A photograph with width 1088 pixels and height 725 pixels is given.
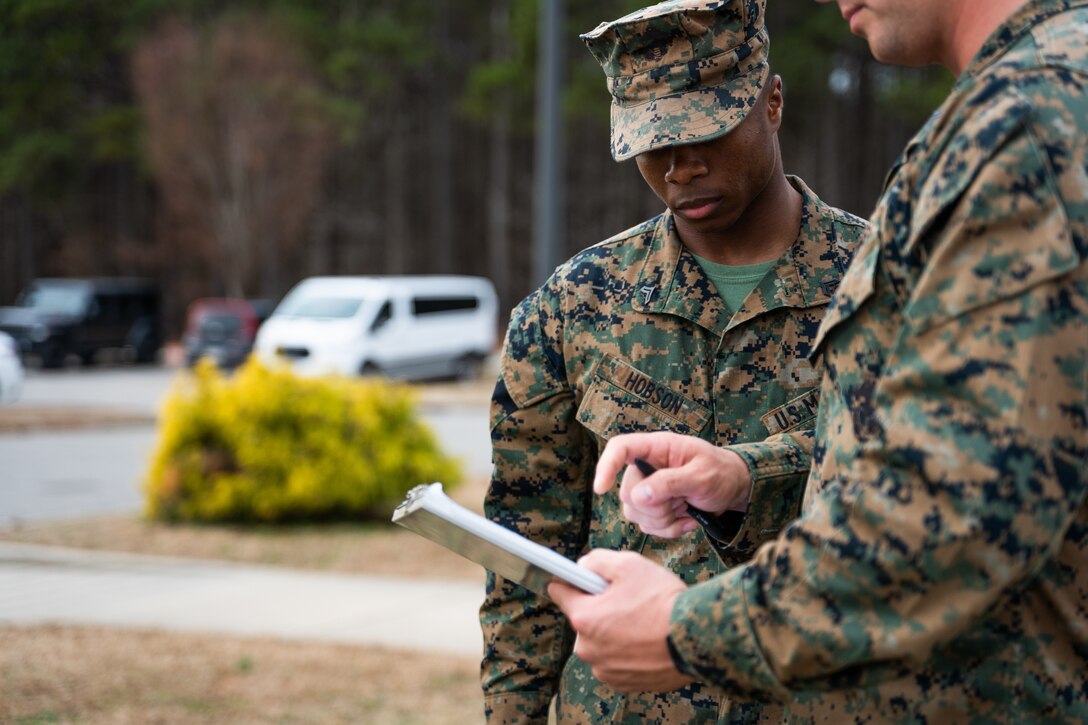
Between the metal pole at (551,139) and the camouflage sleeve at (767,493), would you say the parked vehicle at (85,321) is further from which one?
the camouflage sleeve at (767,493)

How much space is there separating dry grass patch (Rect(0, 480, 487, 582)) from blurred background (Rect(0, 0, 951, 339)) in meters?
17.0

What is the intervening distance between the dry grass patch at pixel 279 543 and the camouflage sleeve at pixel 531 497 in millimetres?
5331

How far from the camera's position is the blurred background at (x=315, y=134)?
29.7m

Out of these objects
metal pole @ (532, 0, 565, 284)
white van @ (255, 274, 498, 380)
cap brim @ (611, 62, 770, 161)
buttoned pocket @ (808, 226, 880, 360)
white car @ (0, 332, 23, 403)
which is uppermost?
cap brim @ (611, 62, 770, 161)

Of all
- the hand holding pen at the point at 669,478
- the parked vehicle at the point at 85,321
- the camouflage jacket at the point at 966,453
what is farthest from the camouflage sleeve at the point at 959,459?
the parked vehicle at the point at 85,321

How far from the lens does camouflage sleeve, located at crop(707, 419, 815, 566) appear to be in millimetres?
1965

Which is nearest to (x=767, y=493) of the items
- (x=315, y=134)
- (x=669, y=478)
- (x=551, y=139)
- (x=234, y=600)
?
(x=669, y=478)

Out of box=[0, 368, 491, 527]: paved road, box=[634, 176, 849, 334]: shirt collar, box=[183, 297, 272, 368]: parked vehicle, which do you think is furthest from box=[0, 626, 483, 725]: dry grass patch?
box=[183, 297, 272, 368]: parked vehicle

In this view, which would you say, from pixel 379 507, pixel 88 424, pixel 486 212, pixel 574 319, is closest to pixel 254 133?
pixel 486 212

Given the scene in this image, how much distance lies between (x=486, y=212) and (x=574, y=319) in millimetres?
→ 42598

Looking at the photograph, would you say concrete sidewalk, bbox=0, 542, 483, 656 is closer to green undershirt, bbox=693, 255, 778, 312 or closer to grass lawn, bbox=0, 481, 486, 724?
grass lawn, bbox=0, 481, 486, 724

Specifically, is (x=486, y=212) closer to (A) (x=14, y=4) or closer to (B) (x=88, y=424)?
(B) (x=88, y=424)

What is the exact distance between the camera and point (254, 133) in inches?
1253

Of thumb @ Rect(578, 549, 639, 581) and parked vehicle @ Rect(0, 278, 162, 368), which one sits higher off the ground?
thumb @ Rect(578, 549, 639, 581)
